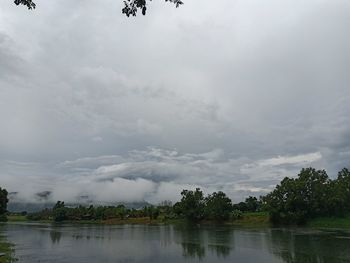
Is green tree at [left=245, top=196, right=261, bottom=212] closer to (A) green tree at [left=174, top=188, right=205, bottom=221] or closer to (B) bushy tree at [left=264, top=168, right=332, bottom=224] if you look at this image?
(A) green tree at [left=174, top=188, right=205, bottom=221]

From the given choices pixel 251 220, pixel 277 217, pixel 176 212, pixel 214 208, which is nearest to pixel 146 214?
pixel 176 212

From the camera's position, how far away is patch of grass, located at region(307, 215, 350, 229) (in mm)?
103275

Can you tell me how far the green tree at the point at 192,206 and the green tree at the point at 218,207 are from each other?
121 inches

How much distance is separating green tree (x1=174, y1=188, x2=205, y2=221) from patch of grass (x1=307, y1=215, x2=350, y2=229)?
157 feet

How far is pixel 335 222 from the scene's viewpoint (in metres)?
107

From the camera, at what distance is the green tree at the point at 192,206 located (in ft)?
497

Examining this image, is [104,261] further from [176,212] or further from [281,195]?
[176,212]

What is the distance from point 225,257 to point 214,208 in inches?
4044

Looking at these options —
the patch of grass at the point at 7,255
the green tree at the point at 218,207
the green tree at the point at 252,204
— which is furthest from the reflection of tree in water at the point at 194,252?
the green tree at the point at 252,204

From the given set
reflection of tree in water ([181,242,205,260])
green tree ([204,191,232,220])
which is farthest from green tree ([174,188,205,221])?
reflection of tree in water ([181,242,205,260])

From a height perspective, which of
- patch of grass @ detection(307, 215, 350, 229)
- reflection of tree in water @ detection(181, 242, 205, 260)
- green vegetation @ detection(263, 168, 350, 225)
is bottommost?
reflection of tree in water @ detection(181, 242, 205, 260)

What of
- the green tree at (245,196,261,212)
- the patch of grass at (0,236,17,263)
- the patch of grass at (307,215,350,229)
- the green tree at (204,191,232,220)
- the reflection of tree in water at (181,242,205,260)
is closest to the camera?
the patch of grass at (0,236,17,263)

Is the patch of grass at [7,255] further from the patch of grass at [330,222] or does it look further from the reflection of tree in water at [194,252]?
the patch of grass at [330,222]

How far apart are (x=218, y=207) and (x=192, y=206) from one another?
47.6 feet
